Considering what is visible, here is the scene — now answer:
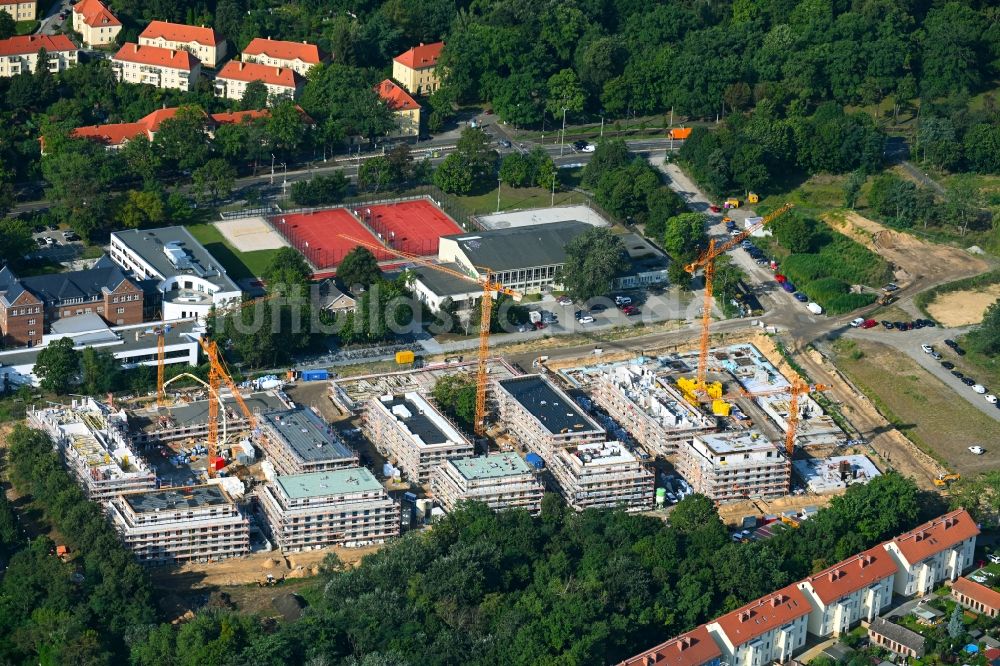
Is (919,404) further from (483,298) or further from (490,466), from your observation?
(490,466)

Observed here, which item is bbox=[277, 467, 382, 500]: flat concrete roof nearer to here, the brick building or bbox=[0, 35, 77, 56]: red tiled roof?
the brick building

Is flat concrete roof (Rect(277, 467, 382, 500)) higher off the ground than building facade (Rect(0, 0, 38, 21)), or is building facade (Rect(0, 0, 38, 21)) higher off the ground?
building facade (Rect(0, 0, 38, 21))

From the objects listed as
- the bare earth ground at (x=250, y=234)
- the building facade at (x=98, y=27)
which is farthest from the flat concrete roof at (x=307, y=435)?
the building facade at (x=98, y=27)

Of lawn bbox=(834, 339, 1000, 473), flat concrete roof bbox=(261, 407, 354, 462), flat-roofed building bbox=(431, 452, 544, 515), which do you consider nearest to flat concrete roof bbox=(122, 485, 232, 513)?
flat concrete roof bbox=(261, 407, 354, 462)

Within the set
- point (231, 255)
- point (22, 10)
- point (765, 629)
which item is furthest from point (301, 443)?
point (22, 10)

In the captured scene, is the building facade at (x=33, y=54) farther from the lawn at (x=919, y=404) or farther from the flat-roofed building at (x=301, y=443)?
the lawn at (x=919, y=404)

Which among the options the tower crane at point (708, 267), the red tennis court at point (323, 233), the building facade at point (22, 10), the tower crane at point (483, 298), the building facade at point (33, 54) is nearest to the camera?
the tower crane at point (483, 298)
